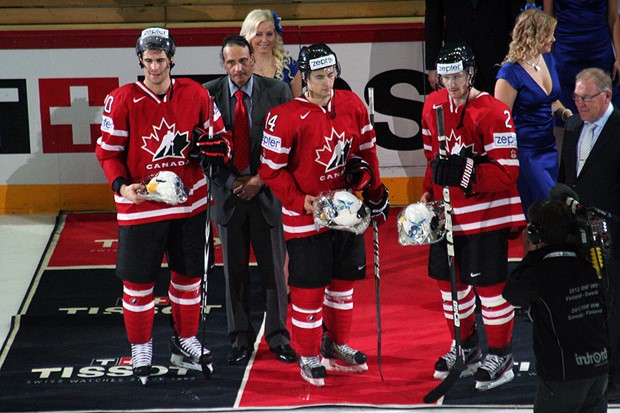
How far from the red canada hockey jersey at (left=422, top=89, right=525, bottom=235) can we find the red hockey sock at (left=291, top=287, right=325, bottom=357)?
30.4 inches

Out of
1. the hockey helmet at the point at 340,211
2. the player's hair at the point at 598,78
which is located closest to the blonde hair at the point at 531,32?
the player's hair at the point at 598,78

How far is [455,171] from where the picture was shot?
5.46 m

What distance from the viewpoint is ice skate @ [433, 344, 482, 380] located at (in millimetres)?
5930

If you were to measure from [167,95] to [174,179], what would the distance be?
0.43m

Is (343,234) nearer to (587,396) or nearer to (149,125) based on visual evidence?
(149,125)

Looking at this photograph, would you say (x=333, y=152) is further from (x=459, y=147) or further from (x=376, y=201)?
(x=459, y=147)

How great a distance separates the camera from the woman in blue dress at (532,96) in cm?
657

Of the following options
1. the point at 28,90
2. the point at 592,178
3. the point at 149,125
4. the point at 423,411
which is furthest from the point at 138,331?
the point at 28,90

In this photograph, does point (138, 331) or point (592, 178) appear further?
point (138, 331)

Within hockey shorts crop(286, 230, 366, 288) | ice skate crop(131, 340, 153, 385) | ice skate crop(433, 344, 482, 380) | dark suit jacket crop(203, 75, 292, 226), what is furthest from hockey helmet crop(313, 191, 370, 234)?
ice skate crop(131, 340, 153, 385)

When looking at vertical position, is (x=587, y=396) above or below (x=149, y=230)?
below

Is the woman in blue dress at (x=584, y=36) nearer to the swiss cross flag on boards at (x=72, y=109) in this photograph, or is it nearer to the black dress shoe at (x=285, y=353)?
the black dress shoe at (x=285, y=353)

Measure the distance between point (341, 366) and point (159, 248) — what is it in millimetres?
1117

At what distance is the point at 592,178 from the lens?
218 inches
